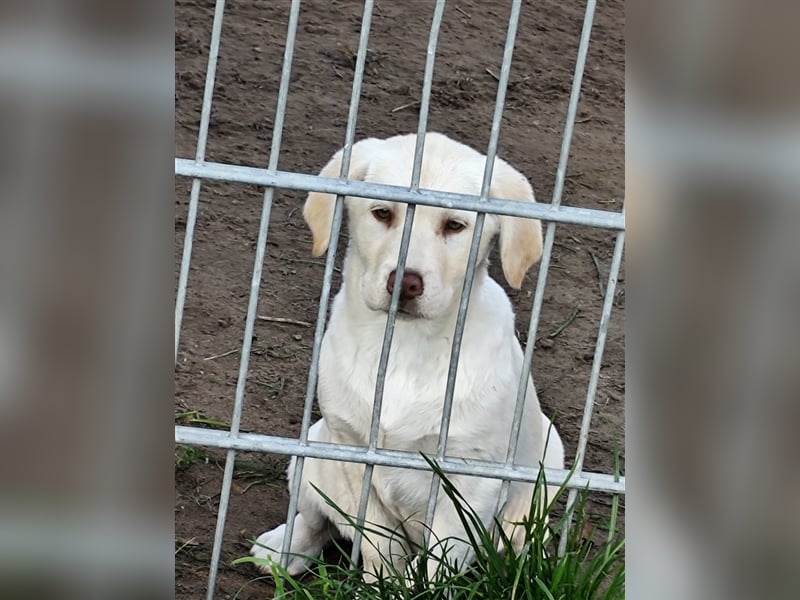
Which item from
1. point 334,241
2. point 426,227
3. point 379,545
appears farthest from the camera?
point 379,545

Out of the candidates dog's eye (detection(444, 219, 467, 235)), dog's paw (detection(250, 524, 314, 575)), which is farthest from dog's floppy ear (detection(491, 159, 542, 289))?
dog's paw (detection(250, 524, 314, 575))

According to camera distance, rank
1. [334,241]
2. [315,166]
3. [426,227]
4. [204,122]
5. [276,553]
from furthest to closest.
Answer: [315,166] → [276,553] → [426,227] → [334,241] → [204,122]

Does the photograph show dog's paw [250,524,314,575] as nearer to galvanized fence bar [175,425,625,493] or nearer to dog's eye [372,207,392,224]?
galvanized fence bar [175,425,625,493]

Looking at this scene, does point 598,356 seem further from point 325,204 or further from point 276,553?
point 276,553

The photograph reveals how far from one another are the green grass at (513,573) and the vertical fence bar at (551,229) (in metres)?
0.13

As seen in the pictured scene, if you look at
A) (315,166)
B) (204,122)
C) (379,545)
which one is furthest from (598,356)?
(315,166)

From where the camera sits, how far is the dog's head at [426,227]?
6.44ft

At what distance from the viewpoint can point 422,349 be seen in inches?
84.2

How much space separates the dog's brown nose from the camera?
1950 millimetres

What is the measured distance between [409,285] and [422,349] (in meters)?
0.25

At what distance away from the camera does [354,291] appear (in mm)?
2219

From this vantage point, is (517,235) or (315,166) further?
(315,166)

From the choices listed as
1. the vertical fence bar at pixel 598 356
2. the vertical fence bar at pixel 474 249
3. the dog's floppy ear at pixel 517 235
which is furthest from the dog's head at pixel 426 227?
the vertical fence bar at pixel 598 356
